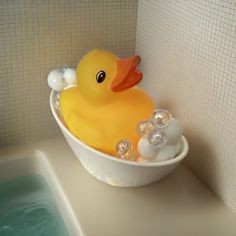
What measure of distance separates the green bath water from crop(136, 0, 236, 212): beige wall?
373mm

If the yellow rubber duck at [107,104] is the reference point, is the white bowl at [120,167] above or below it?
below

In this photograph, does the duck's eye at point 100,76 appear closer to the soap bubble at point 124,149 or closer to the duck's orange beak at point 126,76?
the duck's orange beak at point 126,76

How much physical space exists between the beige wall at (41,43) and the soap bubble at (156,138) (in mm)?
378

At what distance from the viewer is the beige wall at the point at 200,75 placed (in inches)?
28.2

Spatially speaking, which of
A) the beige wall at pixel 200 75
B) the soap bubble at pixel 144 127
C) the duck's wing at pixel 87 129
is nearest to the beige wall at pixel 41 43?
the beige wall at pixel 200 75

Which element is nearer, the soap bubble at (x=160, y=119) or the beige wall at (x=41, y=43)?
the soap bubble at (x=160, y=119)

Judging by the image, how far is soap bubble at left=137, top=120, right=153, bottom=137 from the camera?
74 centimetres

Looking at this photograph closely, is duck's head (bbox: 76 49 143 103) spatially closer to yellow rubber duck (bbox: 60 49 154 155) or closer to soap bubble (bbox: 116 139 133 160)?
yellow rubber duck (bbox: 60 49 154 155)

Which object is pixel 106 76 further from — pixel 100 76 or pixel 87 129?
pixel 87 129

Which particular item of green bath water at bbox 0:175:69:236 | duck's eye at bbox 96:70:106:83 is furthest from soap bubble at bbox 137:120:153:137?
green bath water at bbox 0:175:69:236

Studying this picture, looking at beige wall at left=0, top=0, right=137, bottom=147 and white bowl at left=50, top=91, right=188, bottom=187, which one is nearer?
white bowl at left=50, top=91, right=188, bottom=187

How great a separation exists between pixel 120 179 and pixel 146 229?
0.12 m

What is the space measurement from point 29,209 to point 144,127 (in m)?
0.38

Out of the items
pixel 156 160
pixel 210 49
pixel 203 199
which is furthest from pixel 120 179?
pixel 210 49
